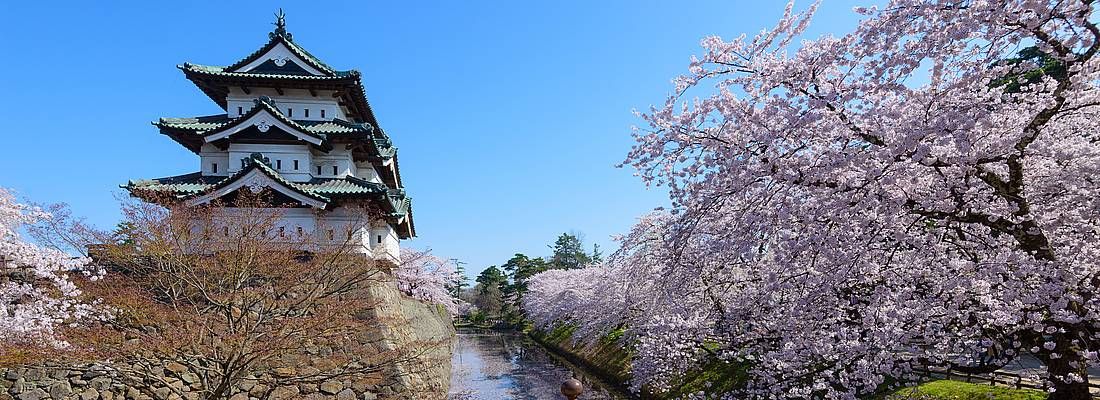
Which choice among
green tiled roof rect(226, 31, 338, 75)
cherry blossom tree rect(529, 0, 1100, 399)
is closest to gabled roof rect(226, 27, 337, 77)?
green tiled roof rect(226, 31, 338, 75)

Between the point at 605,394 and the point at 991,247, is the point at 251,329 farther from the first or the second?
the point at 605,394

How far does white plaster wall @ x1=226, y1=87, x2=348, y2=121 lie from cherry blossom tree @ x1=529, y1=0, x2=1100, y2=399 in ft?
38.8

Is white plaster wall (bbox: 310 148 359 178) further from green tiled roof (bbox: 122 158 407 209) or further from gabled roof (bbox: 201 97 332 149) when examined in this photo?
gabled roof (bbox: 201 97 332 149)

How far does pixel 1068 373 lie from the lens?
16.5ft

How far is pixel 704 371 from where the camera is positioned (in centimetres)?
1352

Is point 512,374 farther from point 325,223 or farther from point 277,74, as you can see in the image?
point 277,74

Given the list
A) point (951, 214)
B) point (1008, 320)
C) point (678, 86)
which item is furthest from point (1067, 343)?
point (678, 86)

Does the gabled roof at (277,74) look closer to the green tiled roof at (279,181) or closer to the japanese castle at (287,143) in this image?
the japanese castle at (287,143)

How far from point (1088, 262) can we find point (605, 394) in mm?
14565

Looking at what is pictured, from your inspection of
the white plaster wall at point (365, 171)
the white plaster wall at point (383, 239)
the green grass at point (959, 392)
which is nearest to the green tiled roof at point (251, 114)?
the white plaster wall at point (365, 171)

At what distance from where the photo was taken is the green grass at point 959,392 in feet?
26.0

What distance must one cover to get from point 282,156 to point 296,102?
2164mm

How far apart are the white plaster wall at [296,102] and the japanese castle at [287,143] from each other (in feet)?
0.08

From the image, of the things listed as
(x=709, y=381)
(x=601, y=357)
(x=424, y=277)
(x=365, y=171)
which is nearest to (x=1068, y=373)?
(x=709, y=381)
